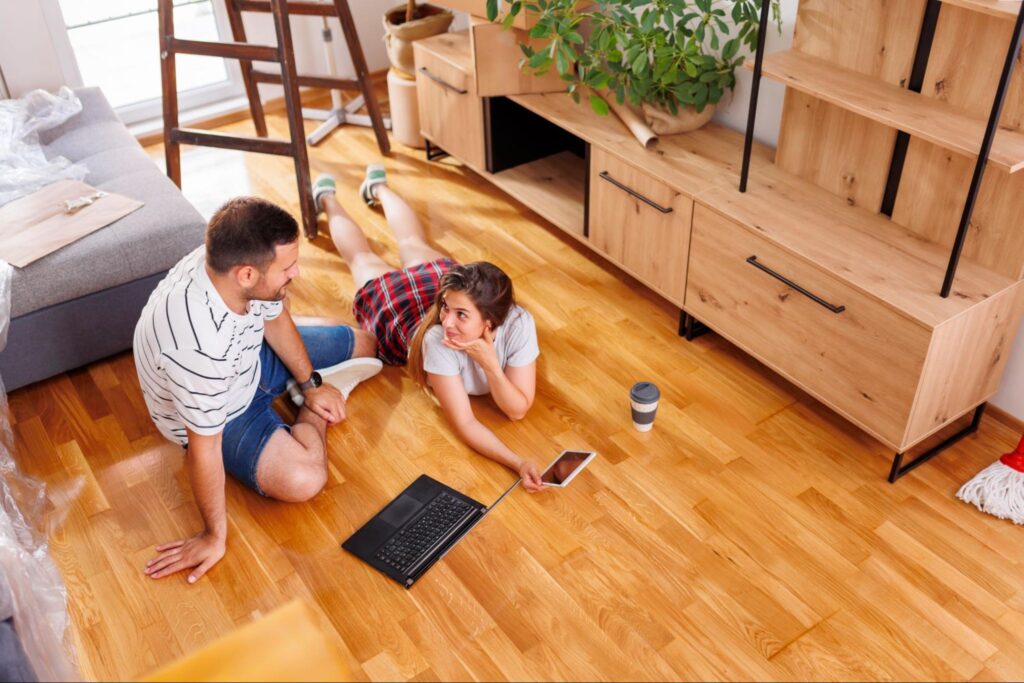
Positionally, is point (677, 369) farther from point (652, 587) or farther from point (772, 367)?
Result: point (652, 587)

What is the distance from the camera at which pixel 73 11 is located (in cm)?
400

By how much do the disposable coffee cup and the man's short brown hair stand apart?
0.98 m

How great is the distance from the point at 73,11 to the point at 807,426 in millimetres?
3401

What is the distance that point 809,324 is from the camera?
244 cm

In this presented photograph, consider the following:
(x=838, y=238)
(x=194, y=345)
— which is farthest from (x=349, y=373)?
(x=838, y=238)

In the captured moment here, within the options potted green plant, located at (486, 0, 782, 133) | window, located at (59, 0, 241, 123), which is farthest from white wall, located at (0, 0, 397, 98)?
potted green plant, located at (486, 0, 782, 133)

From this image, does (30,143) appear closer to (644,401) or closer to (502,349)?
(502,349)

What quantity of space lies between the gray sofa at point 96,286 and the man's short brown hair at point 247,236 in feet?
2.57

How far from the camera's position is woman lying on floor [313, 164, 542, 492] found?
2355 mm

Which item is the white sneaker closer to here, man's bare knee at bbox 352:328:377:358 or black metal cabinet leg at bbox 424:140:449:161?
man's bare knee at bbox 352:328:377:358

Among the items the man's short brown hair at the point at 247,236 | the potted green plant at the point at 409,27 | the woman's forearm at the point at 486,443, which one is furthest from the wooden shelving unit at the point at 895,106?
the potted green plant at the point at 409,27

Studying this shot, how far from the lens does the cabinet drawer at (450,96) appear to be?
351 cm

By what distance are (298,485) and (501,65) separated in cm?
165

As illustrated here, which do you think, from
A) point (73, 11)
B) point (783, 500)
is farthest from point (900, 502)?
point (73, 11)
